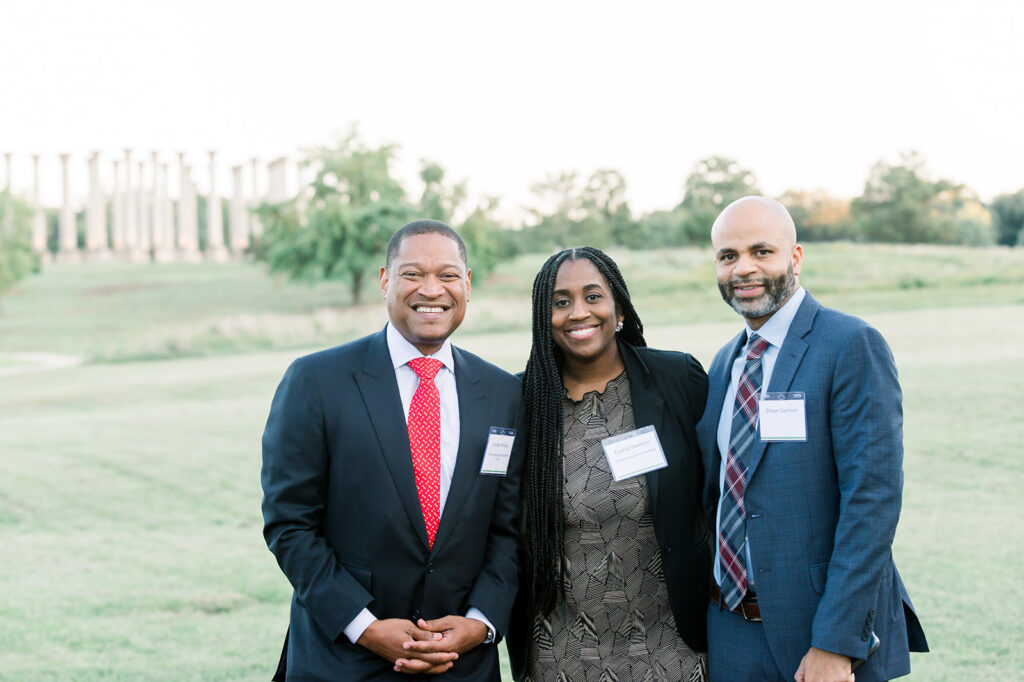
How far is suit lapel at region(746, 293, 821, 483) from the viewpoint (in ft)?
8.43

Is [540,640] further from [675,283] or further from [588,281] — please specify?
[675,283]

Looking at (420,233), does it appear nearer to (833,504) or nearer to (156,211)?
(833,504)

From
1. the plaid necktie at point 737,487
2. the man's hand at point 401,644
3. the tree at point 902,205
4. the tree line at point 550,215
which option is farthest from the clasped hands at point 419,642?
the tree at point 902,205

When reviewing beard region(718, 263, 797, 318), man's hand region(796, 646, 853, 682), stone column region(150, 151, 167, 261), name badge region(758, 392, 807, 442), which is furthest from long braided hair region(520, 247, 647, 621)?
stone column region(150, 151, 167, 261)

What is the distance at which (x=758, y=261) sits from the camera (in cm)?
275

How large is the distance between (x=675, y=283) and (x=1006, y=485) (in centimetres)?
2283

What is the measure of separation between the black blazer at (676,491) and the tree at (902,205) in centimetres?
3852

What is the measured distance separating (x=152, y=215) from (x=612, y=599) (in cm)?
7425

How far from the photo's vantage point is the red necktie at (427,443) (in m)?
2.65

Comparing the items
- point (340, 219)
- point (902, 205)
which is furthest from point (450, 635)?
point (902, 205)

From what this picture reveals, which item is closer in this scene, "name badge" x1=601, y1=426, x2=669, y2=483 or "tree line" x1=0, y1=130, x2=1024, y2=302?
"name badge" x1=601, y1=426, x2=669, y2=483

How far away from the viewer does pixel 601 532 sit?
2.85 meters

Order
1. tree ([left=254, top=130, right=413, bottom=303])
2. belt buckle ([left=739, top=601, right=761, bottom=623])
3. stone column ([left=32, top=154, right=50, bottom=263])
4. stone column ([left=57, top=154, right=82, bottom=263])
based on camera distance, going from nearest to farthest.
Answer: belt buckle ([left=739, top=601, right=761, bottom=623]), tree ([left=254, top=130, right=413, bottom=303]), stone column ([left=32, top=154, right=50, bottom=263]), stone column ([left=57, top=154, right=82, bottom=263])

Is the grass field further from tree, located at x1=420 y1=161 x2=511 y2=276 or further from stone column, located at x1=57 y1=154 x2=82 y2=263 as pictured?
stone column, located at x1=57 y1=154 x2=82 y2=263
